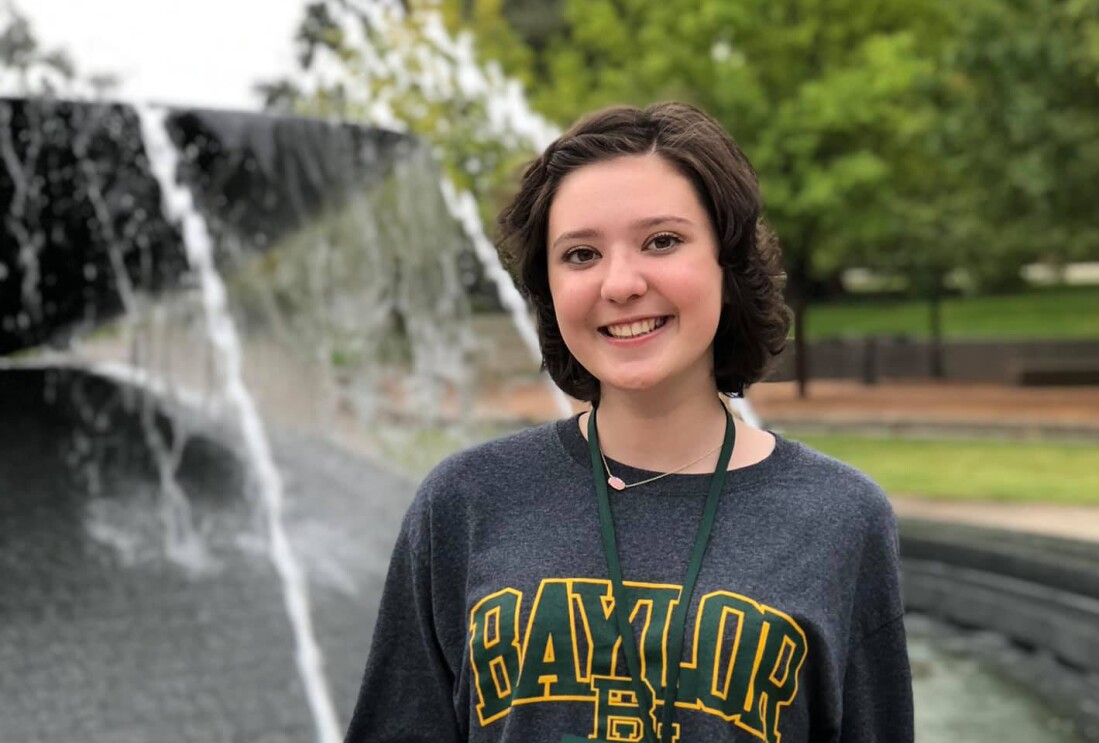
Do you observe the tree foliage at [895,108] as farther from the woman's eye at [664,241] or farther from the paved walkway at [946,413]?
the woman's eye at [664,241]

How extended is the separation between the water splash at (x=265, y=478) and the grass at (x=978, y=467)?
21.5 ft

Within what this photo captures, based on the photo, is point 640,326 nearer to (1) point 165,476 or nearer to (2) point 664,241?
(2) point 664,241

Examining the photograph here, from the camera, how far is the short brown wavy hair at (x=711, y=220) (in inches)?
56.7

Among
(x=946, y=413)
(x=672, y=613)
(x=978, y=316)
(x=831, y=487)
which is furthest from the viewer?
(x=978, y=316)

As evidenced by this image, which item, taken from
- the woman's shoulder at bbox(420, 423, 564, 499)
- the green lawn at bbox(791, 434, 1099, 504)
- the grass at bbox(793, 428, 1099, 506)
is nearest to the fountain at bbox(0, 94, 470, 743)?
the woman's shoulder at bbox(420, 423, 564, 499)

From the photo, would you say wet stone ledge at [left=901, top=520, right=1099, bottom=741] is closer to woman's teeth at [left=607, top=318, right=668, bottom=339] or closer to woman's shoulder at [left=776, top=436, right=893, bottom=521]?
woman's shoulder at [left=776, top=436, right=893, bottom=521]

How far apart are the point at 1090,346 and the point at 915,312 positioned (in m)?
13.5

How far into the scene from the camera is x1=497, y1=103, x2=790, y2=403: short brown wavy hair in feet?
4.73

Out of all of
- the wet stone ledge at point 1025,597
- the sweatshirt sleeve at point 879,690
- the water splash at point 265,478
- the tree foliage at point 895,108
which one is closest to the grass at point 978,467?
the wet stone ledge at point 1025,597

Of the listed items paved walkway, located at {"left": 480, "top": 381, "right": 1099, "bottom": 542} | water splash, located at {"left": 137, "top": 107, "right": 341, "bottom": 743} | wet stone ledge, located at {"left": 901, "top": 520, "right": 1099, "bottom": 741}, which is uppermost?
water splash, located at {"left": 137, "top": 107, "right": 341, "bottom": 743}

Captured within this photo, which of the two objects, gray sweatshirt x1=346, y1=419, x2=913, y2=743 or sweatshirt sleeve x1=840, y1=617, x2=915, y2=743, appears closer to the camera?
gray sweatshirt x1=346, y1=419, x2=913, y2=743

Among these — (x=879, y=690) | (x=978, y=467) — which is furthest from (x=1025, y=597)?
(x=978, y=467)

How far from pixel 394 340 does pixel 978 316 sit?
23.0 metres

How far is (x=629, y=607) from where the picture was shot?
138 centimetres
